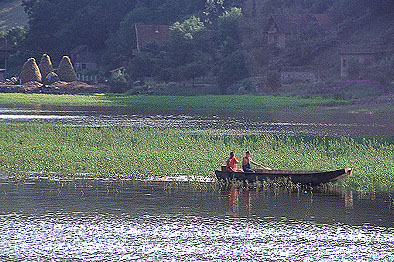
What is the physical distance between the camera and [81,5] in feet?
470

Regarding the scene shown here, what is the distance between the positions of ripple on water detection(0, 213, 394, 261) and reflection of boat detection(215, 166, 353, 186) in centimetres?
596

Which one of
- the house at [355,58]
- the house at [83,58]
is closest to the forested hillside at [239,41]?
the house at [355,58]

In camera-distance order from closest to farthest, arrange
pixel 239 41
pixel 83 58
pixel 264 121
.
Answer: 1. pixel 264 121
2. pixel 239 41
3. pixel 83 58

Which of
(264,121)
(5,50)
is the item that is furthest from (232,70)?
(5,50)

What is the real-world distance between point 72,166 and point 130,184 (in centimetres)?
486

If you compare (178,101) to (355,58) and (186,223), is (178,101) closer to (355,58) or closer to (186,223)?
(355,58)

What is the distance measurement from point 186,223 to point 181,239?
1.94 meters

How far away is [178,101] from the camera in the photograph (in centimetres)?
9044

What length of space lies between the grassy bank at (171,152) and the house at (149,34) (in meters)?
73.9

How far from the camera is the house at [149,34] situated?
12125cm

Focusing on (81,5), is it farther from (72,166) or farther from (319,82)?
(72,166)

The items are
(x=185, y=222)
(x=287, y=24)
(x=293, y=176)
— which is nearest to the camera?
(x=185, y=222)

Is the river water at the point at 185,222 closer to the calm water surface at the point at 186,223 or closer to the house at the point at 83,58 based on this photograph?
Answer: the calm water surface at the point at 186,223

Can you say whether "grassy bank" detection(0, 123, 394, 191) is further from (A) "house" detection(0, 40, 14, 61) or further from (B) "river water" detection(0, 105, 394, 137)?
(A) "house" detection(0, 40, 14, 61)
